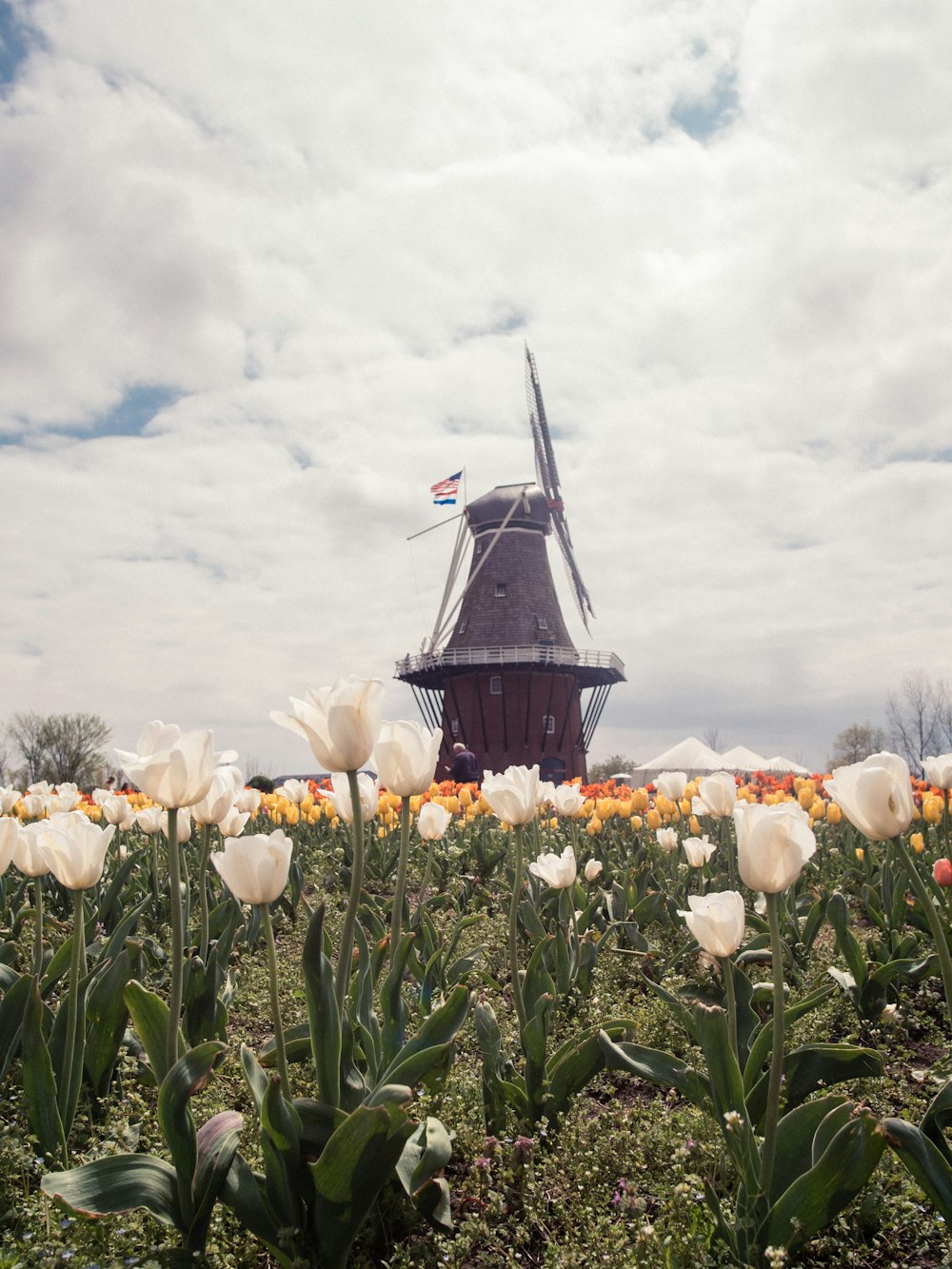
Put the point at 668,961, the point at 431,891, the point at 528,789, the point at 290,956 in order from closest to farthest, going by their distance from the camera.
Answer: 1. the point at 528,789
2. the point at 668,961
3. the point at 290,956
4. the point at 431,891

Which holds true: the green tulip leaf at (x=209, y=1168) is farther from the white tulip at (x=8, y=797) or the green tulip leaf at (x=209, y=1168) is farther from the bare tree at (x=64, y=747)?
the bare tree at (x=64, y=747)

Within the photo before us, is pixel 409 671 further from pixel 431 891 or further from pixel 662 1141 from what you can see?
pixel 662 1141

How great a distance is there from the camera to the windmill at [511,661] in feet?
107

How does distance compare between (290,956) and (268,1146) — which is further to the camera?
(290,956)

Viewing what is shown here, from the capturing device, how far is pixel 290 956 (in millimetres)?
5215

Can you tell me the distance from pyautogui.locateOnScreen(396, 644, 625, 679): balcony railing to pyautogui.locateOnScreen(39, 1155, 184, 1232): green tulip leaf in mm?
30001

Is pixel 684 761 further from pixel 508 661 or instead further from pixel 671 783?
pixel 671 783

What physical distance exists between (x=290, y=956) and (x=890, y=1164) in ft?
11.3

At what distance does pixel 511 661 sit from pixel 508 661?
12 centimetres

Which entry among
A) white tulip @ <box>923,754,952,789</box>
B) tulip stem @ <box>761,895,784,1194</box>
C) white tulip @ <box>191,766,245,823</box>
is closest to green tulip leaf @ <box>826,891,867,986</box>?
white tulip @ <box>923,754,952,789</box>

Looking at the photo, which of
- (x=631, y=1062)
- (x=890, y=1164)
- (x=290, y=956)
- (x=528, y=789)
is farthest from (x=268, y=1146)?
(x=290, y=956)

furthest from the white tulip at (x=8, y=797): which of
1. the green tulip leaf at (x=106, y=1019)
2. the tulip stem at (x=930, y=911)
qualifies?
the tulip stem at (x=930, y=911)

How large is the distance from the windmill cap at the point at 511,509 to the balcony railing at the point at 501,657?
5555 mm

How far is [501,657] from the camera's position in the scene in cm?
3225
